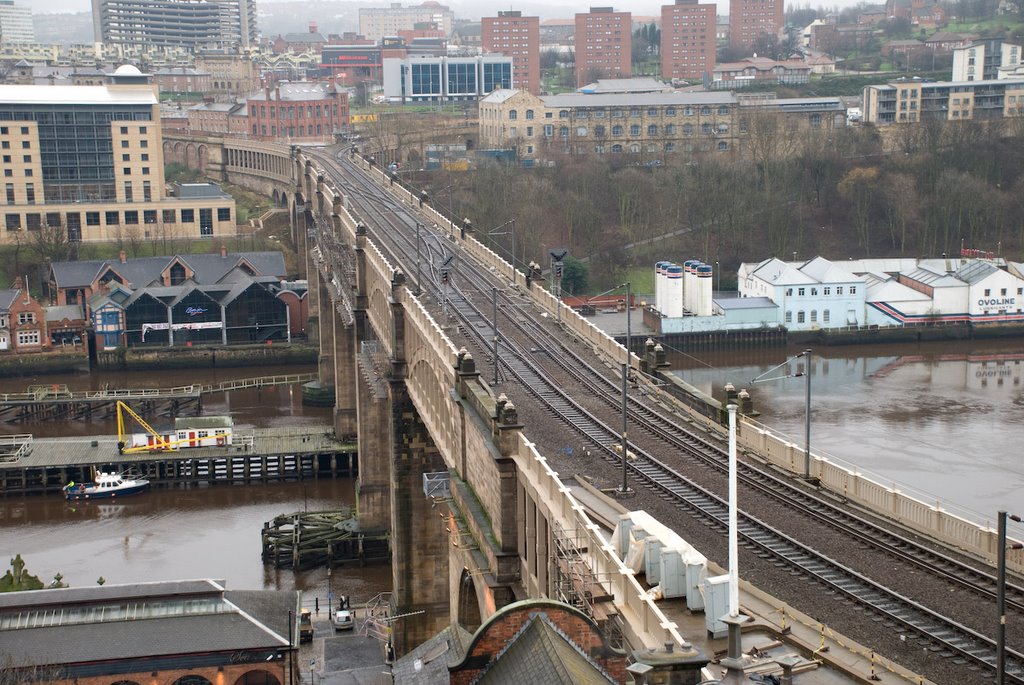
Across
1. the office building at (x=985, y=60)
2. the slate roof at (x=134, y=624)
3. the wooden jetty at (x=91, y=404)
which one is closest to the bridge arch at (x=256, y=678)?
the slate roof at (x=134, y=624)

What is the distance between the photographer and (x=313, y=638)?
3212cm

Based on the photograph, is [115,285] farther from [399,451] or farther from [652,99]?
[652,99]

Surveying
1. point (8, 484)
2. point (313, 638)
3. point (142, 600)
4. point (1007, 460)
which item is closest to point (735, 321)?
point (1007, 460)

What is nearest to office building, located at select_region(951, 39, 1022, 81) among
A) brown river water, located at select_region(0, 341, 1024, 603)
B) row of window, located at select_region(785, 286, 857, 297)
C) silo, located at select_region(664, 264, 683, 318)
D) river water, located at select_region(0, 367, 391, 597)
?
row of window, located at select_region(785, 286, 857, 297)

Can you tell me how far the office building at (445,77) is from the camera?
423 feet

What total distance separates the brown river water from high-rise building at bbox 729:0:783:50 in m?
129

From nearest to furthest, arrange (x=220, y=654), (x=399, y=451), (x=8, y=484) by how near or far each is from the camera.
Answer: (x=220, y=654) → (x=399, y=451) → (x=8, y=484)

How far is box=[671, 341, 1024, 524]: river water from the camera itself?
41.1 meters

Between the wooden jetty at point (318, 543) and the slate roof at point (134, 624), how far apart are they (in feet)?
31.5

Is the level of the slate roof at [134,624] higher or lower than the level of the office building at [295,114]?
lower

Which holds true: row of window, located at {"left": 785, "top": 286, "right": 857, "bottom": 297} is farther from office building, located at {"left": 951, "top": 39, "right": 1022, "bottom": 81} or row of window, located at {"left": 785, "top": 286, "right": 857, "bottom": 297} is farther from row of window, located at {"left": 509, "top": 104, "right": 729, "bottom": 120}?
office building, located at {"left": 951, "top": 39, "right": 1022, "bottom": 81}

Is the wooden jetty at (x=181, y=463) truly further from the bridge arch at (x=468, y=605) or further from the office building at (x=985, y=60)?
the office building at (x=985, y=60)

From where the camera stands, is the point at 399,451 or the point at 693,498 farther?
the point at 399,451

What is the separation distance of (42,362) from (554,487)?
49.4 m
